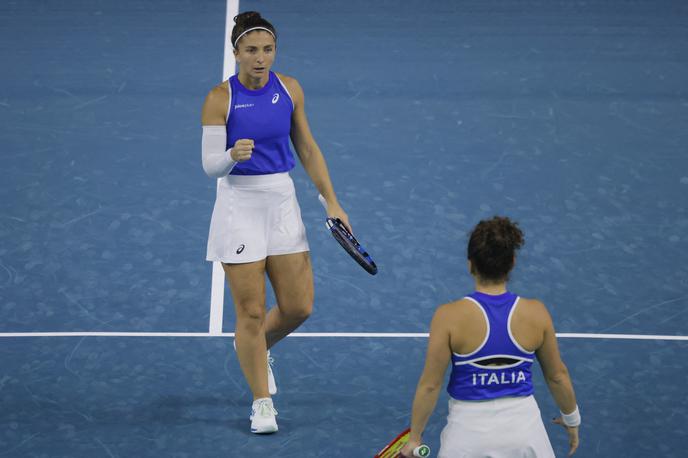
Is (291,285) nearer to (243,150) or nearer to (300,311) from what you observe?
(300,311)

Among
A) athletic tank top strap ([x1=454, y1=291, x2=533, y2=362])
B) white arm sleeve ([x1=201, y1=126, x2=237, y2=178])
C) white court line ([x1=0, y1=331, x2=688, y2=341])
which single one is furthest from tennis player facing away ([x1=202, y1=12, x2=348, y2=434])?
athletic tank top strap ([x1=454, y1=291, x2=533, y2=362])

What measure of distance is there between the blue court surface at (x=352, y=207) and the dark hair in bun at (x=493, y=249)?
74.0 inches

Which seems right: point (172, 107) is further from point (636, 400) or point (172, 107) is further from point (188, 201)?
point (636, 400)

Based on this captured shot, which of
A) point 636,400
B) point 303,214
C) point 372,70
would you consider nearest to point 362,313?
point 303,214

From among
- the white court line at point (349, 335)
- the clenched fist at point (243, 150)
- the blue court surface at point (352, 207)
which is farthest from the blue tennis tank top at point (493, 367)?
the white court line at point (349, 335)

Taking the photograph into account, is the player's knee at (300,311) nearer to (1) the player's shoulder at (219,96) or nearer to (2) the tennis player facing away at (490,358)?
(1) the player's shoulder at (219,96)

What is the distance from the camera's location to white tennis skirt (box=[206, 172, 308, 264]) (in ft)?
18.6

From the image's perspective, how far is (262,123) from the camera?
18.3 feet

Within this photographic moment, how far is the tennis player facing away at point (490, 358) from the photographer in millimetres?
4152

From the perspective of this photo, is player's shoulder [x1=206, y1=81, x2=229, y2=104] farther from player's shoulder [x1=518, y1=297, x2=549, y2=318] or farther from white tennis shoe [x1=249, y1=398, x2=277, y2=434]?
player's shoulder [x1=518, y1=297, x2=549, y2=318]

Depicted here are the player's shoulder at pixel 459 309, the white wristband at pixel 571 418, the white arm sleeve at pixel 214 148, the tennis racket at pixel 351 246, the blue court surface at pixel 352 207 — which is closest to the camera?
the player's shoulder at pixel 459 309

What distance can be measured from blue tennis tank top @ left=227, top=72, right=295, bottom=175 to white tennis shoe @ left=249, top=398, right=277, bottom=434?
3.88 feet

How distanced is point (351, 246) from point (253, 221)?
1.68ft

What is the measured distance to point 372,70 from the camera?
33.3 feet
